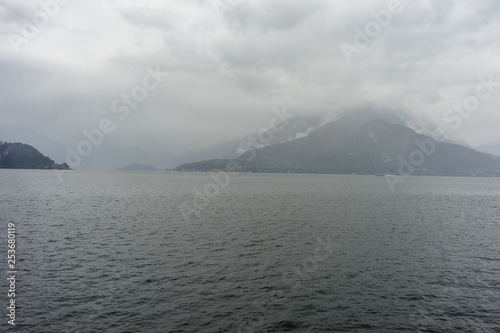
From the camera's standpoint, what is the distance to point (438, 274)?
4141 centimetres

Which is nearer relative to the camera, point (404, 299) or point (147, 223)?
point (404, 299)

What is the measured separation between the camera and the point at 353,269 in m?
42.7

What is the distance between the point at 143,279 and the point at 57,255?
17883mm

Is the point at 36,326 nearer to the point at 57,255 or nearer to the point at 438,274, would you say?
the point at 57,255

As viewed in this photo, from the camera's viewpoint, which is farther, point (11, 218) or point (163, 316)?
point (11, 218)

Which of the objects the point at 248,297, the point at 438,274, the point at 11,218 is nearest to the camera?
the point at 248,297

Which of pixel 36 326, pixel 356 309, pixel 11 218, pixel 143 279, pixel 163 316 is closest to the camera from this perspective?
pixel 36 326

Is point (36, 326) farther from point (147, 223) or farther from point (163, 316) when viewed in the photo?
point (147, 223)

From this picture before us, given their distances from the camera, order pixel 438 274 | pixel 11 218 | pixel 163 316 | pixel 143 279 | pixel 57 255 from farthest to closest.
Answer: pixel 11 218 < pixel 57 255 < pixel 438 274 < pixel 143 279 < pixel 163 316

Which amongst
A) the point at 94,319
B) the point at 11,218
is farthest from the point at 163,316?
the point at 11,218

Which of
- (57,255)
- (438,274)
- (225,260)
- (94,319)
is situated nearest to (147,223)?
(57,255)

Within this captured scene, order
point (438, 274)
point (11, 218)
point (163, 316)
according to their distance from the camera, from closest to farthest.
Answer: point (163, 316) → point (438, 274) → point (11, 218)

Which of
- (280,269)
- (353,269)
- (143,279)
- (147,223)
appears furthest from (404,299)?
(147,223)

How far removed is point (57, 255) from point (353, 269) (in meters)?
44.9
